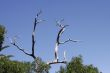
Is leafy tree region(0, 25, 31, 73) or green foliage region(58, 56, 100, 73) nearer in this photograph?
leafy tree region(0, 25, 31, 73)

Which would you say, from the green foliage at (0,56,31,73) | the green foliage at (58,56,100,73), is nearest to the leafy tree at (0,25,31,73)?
the green foliage at (0,56,31,73)

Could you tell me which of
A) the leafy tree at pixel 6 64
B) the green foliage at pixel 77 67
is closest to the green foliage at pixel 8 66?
the leafy tree at pixel 6 64

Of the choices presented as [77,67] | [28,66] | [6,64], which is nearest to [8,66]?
[6,64]

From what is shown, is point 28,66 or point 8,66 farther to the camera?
point 28,66

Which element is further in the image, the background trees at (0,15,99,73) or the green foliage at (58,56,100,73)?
the green foliage at (58,56,100,73)

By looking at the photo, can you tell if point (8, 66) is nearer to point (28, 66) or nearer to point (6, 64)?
point (6, 64)

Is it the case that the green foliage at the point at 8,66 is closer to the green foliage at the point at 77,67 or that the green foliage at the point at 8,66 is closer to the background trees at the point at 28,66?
the background trees at the point at 28,66

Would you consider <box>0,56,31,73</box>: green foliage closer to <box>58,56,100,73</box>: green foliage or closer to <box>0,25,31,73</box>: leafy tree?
<box>0,25,31,73</box>: leafy tree

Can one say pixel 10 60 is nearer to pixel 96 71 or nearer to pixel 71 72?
pixel 71 72

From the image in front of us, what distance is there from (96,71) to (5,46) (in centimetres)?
1834

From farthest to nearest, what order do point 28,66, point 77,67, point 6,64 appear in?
point 28,66, point 77,67, point 6,64

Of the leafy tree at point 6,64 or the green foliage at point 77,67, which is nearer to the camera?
the leafy tree at point 6,64

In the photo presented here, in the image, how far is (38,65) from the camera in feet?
86.5

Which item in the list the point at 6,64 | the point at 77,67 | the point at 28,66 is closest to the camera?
the point at 6,64
